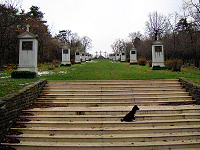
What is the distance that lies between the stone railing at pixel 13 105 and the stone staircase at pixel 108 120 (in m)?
0.25

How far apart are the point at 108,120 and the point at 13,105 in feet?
12.1

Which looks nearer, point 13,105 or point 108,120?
point 13,105

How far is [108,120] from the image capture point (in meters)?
5.61

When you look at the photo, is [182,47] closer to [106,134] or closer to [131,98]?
[131,98]

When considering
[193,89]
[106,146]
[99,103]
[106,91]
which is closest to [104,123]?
[106,146]

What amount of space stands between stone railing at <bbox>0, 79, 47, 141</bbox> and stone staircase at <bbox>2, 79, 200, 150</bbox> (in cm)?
25

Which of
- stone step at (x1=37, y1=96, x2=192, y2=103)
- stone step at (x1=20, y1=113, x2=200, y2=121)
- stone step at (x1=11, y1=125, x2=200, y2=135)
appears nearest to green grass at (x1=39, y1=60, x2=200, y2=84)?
Result: stone step at (x1=37, y1=96, x2=192, y2=103)

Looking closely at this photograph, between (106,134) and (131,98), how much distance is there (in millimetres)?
2871

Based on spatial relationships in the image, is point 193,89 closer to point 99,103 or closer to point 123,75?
point 99,103

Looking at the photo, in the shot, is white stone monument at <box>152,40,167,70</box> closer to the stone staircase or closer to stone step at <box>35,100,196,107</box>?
the stone staircase

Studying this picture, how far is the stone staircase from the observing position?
14.9ft

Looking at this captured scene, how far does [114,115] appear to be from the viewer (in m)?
5.89

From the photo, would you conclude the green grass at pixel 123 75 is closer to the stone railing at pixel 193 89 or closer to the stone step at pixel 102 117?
the stone railing at pixel 193 89

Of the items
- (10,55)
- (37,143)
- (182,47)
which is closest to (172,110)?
(37,143)
